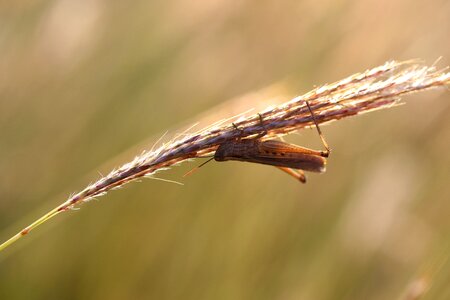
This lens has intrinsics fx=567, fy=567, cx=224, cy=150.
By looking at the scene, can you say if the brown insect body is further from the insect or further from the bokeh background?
the bokeh background

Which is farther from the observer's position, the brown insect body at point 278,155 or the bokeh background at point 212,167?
the bokeh background at point 212,167

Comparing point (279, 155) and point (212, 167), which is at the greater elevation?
point (212, 167)

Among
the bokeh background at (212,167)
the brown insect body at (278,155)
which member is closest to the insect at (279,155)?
the brown insect body at (278,155)

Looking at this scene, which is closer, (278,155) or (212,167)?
(278,155)

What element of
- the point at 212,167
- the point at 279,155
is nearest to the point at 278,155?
the point at 279,155

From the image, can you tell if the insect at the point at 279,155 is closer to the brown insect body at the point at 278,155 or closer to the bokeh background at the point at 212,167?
the brown insect body at the point at 278,155

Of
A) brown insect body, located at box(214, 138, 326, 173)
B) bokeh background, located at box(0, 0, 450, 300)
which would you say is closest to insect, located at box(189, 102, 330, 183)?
brown insect body, located at box(214, 138, 326, 173)

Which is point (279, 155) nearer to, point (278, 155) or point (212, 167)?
point (278, 155)
